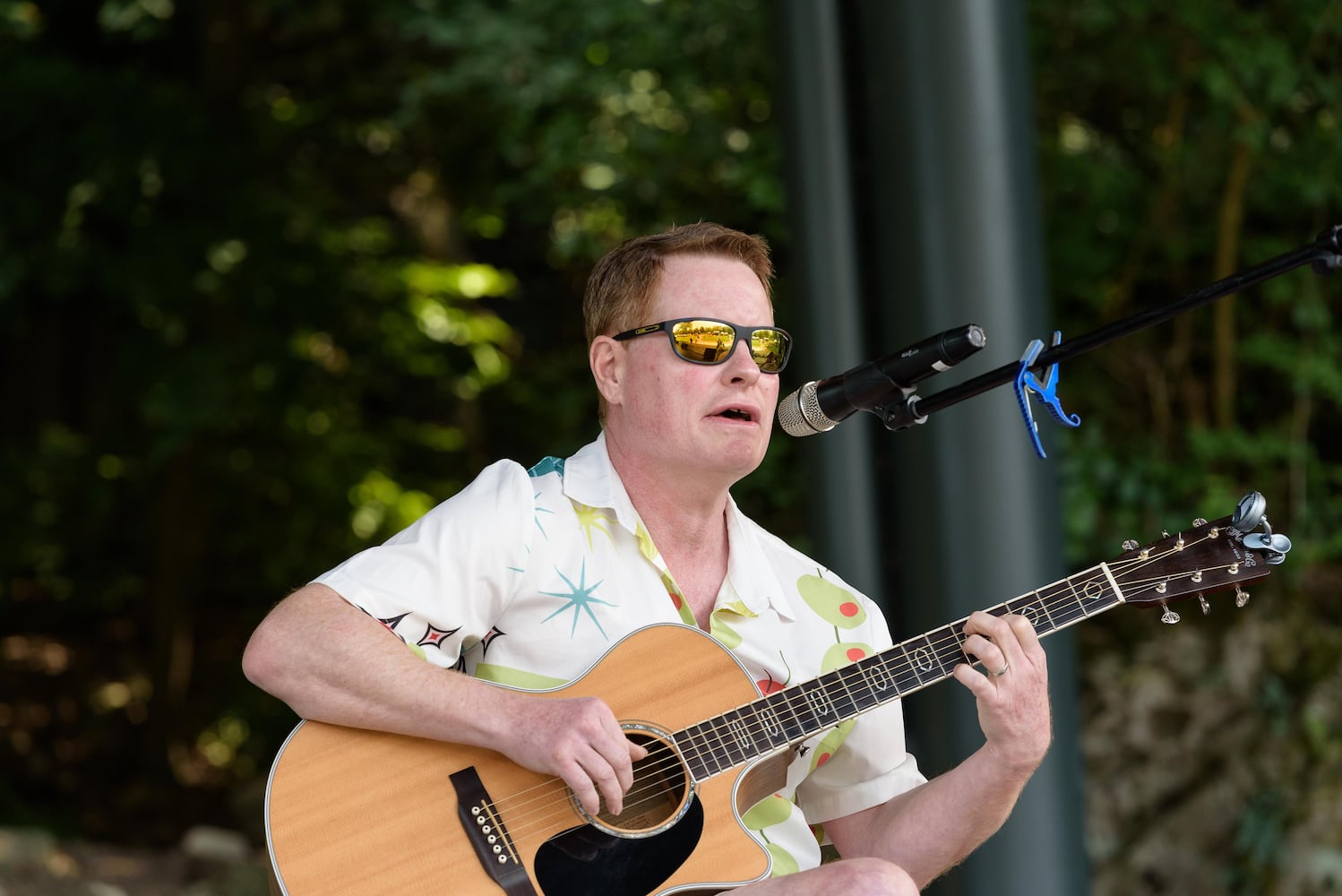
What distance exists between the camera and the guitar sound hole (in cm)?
189

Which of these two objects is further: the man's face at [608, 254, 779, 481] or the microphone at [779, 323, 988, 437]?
the man's face at [608, 254, 779, 481]

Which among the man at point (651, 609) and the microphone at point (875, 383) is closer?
the microphone at point (875, 383)

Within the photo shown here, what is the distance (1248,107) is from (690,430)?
11.7 feet

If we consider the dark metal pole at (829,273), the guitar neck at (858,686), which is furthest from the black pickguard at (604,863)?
the dark metal pole at (829,273)

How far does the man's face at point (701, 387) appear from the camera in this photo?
2.03 meters

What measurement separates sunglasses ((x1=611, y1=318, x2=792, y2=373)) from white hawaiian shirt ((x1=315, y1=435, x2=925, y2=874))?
0.24 metres

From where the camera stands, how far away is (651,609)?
205 centimetres

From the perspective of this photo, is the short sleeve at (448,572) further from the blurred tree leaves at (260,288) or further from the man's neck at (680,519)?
the blurred tree leaves at (260,288)

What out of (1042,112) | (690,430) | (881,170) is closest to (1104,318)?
(1042,112)

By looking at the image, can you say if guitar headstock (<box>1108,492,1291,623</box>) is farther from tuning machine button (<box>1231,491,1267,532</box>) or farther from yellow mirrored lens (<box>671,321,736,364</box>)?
yellow mirrored lens (<box>671,321,736,364</box>)

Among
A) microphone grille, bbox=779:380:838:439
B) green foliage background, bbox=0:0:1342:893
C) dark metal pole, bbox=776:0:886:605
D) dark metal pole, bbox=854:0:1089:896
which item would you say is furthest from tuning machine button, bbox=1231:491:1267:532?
green foliage background, bbox=0:0:1342:893

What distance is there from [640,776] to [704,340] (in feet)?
2.05

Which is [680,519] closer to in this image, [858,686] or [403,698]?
[858,686]

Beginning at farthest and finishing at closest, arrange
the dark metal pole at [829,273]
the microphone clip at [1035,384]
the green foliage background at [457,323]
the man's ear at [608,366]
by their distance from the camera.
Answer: the green foliage background at [457,323] < the dark metal pole at [829,273] < the man's ear at [608,366] < the microphone clip at [1035,384]
